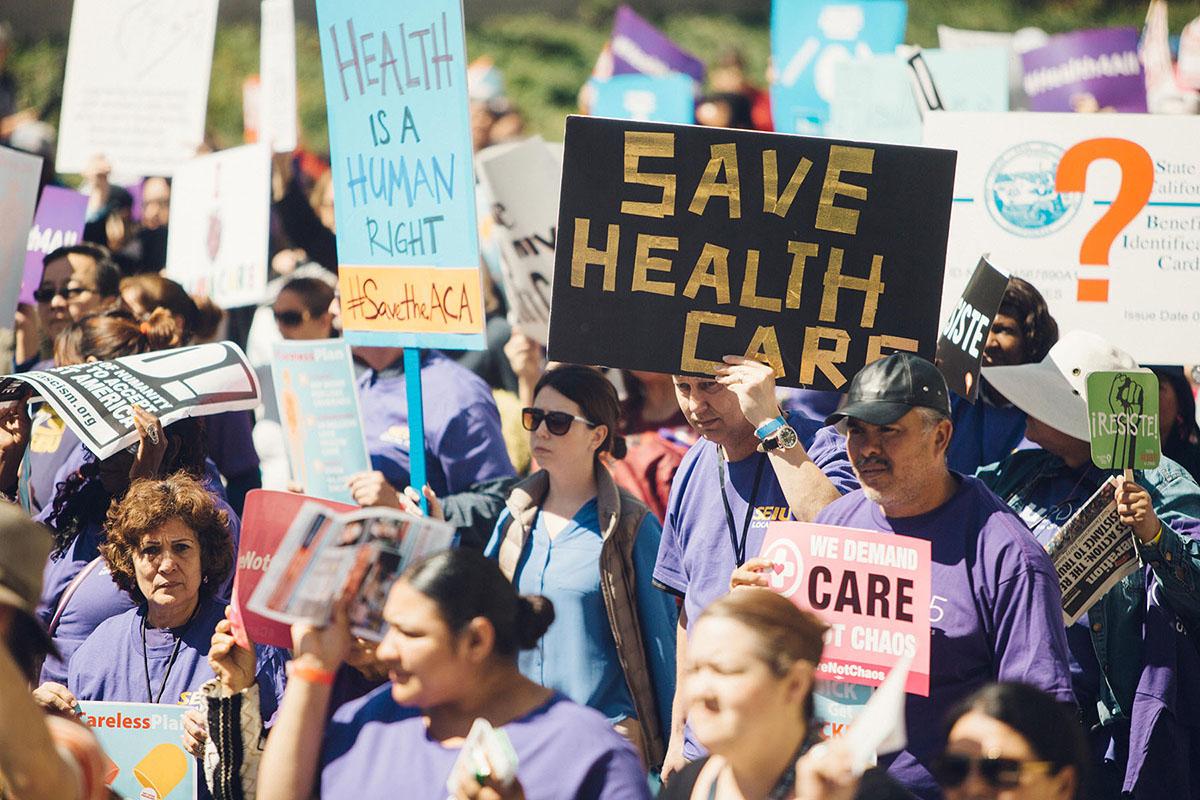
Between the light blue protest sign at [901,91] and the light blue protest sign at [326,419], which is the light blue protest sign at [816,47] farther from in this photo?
the light blue protest sign at [326,419]

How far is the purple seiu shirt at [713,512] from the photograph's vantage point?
424 cm

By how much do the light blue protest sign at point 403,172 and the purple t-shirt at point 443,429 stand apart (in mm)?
454

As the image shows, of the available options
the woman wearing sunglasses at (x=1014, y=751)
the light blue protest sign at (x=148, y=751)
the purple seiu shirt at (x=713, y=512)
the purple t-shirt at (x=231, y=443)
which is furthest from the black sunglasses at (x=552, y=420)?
the woman wearing sunglasses at (x=1014, y=751)

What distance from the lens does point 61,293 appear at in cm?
698

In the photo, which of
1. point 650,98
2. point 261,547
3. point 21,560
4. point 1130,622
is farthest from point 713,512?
point 650,98

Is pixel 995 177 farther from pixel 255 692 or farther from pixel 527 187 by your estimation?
pixel 255 692

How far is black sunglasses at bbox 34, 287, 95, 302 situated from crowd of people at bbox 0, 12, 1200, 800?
0.67 meters

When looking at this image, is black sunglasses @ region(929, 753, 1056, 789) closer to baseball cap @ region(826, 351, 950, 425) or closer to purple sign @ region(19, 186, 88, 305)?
baseball cap @ region(826, 351, 950, 425)

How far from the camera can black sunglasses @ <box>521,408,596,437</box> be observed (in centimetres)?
496

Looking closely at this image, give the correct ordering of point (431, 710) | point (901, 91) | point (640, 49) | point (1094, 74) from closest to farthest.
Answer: point (431, 710), point (901, 91), point (1094, 74), point (640, 49)

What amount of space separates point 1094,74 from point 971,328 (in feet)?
16.3

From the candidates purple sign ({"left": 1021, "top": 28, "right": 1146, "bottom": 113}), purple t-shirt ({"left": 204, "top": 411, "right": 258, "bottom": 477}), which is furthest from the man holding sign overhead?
purple sign ({"left": 1021, "top": 28, "right": 1146, "bottom": 113})

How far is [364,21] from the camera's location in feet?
17.2

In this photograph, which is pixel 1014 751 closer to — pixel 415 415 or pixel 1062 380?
pixel 1062 380
